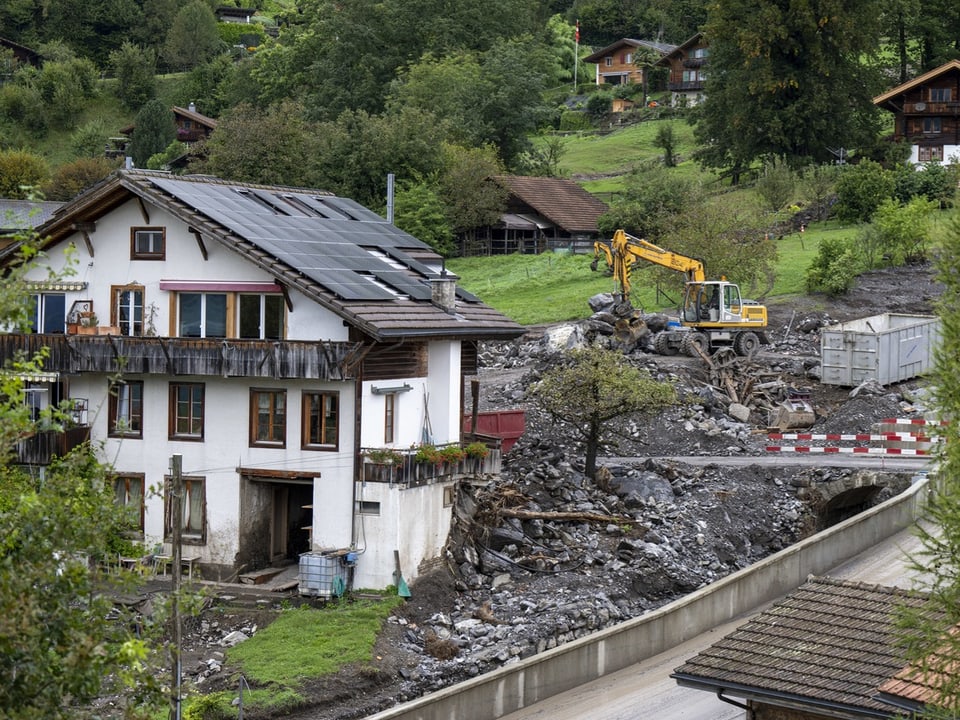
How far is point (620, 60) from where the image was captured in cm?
12762

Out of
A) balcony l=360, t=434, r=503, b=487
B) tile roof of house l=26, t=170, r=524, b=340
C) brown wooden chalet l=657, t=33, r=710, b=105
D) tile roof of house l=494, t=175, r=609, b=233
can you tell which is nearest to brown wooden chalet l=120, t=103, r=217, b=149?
brown wooden chalet l=657, t=33, r=710, b=105

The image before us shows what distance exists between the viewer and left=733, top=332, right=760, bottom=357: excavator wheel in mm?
55688

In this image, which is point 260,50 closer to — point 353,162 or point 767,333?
point 353,162

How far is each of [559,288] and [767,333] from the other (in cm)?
1216

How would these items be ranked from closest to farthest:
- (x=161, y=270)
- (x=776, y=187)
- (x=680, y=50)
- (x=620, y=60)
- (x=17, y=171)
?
(x=161, y=270) < (x=776, y=187) < (x=17, y=171) < (x=680, y=50) < (x=620, y=60)

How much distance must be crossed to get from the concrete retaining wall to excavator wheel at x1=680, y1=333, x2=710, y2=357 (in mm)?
13884

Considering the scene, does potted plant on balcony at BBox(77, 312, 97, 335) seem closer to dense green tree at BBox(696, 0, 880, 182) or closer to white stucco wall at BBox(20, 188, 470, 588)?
white stucco wall at BBox(20, 188, 470, 588)

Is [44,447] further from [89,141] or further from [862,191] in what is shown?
[89,141]

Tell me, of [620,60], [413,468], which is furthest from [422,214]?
[620,60]

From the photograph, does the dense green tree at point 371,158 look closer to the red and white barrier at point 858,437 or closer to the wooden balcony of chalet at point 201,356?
the red and white barrier at point 858,437

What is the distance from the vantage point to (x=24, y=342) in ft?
129

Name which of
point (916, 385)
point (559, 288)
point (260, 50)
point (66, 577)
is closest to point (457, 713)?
point (66, 577)

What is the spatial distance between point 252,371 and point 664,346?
2241 centimetres

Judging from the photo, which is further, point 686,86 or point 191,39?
point 191,39
